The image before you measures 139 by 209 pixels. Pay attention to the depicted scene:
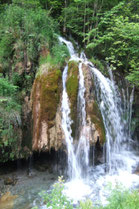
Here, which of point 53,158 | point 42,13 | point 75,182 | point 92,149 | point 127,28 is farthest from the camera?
point 42,13

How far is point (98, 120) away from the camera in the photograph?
5.49 metres

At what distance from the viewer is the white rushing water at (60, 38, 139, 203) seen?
4945 millimetres

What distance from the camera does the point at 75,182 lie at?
5.13m

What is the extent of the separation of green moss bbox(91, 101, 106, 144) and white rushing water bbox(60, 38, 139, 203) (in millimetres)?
341

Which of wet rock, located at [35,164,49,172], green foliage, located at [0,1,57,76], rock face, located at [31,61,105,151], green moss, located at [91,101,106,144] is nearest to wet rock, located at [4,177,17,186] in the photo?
wet rock, located at [35,164,49,172]

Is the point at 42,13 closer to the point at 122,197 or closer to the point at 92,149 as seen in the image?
the point at 92,149

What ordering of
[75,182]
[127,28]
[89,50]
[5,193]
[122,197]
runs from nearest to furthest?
[122,197], [5,193], [75,182], [127,28], [89,50]

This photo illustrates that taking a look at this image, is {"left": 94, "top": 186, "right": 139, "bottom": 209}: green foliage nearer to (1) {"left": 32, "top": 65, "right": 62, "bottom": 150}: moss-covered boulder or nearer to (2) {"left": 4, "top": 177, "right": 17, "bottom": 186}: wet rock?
(1) {"left": 32, "top": 65, "right": 62, "bottom": 150}: moss-covered boulder

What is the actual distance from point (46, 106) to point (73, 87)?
3.93 feet

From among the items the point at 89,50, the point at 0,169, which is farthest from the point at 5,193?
the point at 89,50

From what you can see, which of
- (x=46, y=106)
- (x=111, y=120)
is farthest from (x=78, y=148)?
(x=111, y=120)

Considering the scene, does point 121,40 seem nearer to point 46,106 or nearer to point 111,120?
point 111,120

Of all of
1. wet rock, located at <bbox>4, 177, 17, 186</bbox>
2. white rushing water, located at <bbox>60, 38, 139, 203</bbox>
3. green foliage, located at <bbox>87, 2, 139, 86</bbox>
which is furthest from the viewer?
green foliage, located at <bbox>87, 2, 139, 86</bbox>

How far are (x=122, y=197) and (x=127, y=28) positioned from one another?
6.86m
